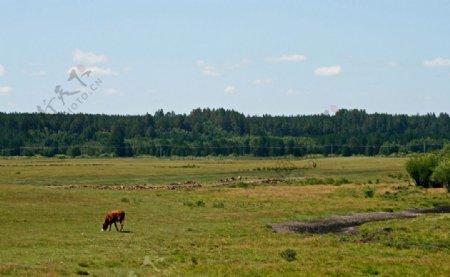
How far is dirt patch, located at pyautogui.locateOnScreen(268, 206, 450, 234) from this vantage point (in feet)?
162

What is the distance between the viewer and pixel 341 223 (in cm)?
5466

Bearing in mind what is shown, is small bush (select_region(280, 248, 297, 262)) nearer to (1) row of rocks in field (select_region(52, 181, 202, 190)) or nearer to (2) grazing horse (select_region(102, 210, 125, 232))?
(2) grazing horse (select_region(102, 210, 125, 232))

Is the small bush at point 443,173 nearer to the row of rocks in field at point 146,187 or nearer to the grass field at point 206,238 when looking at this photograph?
the grass field at point 206,238

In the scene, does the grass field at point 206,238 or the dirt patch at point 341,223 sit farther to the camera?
the dirt patch at point 341,223

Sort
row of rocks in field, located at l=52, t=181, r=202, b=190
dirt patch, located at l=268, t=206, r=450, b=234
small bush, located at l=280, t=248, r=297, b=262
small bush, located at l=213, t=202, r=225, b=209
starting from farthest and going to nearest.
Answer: row of rocks in field, located at l=52, t=181, r=202, b=190 < small bush, located at l=213, t=202, r=225, b=209 < dirt patch, located at l=268, t=206, r=450, b=234 < small bush, located at l=280, t=248, r=297, b=262

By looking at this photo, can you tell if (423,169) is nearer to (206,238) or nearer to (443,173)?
(443,173)

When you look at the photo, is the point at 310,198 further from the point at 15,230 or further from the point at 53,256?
the point at 53,256

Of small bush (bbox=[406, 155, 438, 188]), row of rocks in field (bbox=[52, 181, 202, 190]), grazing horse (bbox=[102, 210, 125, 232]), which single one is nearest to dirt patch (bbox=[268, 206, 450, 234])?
grazing horse (bbox=[102, 210, 125, 232])

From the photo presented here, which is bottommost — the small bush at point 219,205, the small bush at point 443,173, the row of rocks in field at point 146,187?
the small bush at point 219,205

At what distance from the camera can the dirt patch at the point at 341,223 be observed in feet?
162

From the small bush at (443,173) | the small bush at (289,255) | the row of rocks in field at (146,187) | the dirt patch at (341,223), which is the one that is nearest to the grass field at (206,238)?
the small bush at (289,255)

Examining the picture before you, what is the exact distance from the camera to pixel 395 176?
A: 11912 cm

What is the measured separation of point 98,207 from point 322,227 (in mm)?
17864

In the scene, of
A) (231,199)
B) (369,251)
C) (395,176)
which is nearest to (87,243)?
(369,251)
